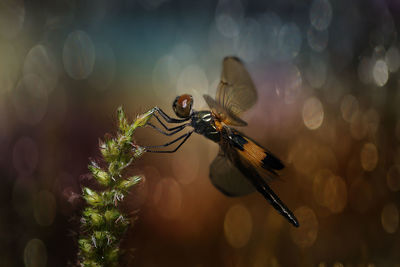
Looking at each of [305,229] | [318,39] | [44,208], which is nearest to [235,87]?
[305,229]

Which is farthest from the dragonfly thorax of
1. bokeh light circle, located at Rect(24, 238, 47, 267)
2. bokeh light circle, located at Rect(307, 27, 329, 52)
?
bokeh light circle, located at Rect(307, 27, 329, 52)

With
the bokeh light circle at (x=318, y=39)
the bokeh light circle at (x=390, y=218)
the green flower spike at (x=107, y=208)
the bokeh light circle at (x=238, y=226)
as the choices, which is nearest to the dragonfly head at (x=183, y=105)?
the green flower spike at (x=107, y=208)

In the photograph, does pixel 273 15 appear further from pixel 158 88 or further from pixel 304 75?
pixel 158 88

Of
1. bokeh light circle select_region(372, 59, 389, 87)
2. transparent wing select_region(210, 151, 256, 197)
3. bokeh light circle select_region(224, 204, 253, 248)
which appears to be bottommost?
bokeh light circle select_region(224, 204, 253, 248)

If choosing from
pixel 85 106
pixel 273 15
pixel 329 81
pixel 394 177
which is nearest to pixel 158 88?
pixel 85 106

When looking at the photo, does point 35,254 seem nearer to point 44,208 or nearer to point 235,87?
point 44,208

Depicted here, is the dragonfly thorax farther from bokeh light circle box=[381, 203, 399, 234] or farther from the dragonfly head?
bokeh light circle box=[381, 203, 399, 234]

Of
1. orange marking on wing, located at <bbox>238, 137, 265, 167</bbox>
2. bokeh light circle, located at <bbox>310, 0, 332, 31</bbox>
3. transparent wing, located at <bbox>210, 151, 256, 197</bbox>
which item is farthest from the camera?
bokeh light circle, located at <bbox>310, 0, 332, 31</bbox>
